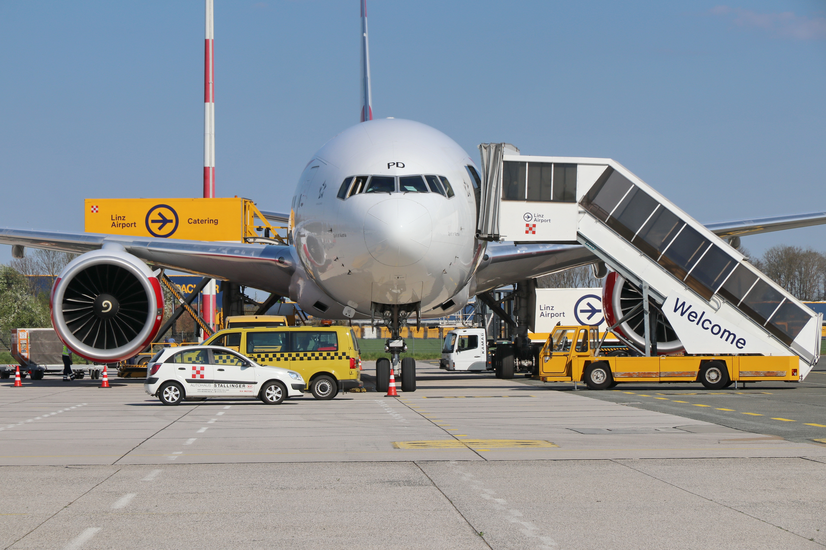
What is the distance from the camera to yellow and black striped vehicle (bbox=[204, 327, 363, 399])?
58.9 ft

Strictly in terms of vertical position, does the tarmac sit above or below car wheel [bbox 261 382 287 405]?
below

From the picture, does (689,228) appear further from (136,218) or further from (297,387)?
(136,218)

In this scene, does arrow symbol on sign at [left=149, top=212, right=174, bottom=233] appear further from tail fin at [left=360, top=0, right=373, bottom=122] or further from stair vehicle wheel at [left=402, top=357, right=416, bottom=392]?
stair vehicle wheel at [left=402, top=357, right=416, bottom=392]

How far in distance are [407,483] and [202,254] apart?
15247mm

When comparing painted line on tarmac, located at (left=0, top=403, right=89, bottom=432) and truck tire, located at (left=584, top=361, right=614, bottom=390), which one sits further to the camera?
truck tire, located at (left=584, top=361, right=614, bottom=390)

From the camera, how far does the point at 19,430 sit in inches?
484

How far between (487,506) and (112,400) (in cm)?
1368

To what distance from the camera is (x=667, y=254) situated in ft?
65.7

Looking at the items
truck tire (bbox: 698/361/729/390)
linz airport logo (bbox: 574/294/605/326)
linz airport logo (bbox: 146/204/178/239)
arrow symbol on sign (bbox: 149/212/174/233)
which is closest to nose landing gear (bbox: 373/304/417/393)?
truck tire (bbox: 698/361/729/390)

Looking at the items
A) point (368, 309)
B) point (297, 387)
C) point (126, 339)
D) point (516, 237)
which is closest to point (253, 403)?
point (297, 387)

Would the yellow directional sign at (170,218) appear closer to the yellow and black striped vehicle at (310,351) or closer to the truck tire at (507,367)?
the truck tire at (507,367)

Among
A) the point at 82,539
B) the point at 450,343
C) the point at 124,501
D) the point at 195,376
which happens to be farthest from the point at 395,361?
the point at 450,343

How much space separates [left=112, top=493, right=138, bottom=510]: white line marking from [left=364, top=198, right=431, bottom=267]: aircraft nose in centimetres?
834

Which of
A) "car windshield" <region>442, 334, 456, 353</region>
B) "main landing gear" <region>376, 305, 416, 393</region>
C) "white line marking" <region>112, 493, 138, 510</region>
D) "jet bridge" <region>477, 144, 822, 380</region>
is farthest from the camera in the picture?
"car windshield" <region>442, 334, 456, 353</region>
